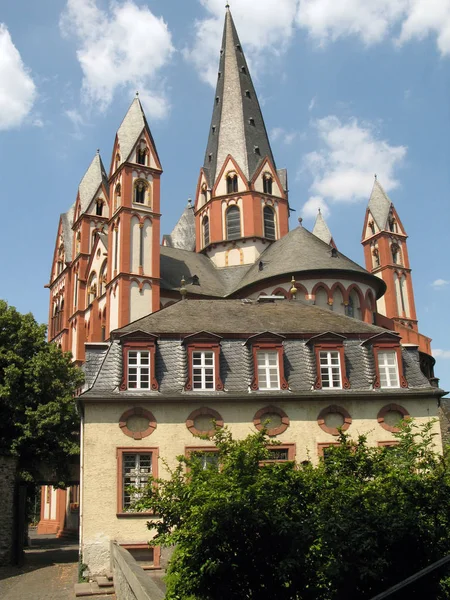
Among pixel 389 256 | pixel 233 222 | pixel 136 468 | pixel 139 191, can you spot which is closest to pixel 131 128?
pixel 139 191

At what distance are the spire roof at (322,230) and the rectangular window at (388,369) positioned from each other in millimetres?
44760

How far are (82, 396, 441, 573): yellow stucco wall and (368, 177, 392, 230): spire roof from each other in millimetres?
43830

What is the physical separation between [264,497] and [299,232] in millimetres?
39536

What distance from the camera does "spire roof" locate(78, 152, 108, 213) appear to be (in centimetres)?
5781

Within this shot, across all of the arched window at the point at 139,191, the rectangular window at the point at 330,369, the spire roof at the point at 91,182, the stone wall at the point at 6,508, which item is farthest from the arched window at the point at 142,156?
the rectangular window at the point at 330,369

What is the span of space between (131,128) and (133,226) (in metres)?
8.74

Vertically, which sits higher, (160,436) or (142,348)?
(142,348)

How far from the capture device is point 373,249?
6531 centimetres

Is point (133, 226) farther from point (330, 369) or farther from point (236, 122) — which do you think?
point (330, 369)

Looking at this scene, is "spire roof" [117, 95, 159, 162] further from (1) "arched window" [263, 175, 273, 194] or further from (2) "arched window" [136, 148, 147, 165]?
(1) "arched window" [263, 175, 273, 194]

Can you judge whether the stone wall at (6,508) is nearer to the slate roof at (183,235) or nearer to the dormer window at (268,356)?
the dormer window at (268,356)

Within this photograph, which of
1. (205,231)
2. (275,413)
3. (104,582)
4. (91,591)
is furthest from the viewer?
(205,231)

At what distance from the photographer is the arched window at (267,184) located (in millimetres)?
58706

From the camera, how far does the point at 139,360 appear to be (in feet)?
73.4
